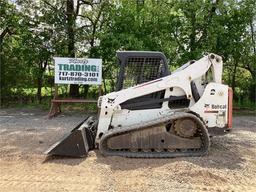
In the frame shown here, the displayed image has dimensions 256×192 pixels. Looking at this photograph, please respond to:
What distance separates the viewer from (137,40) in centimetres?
1380

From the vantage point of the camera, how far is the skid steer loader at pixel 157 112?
7.16 meters

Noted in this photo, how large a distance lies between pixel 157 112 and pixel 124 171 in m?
1.56

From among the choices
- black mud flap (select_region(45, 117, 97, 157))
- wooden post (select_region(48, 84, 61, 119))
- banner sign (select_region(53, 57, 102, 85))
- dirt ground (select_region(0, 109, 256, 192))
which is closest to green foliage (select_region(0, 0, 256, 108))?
banner sign (select_region(53, 57, 102, 85))

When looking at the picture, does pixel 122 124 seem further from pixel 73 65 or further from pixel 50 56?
pixel 50 56

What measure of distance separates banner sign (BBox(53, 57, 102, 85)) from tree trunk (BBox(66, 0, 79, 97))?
3090 millimetres

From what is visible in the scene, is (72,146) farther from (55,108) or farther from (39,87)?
(39,87)

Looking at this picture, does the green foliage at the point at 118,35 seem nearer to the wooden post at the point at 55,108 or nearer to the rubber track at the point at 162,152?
the wooden post at the point at 55,108

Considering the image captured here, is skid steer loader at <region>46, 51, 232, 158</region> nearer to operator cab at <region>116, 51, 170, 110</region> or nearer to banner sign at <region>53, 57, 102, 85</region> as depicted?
operator cab at <region>116, 51, 170, 110</region>

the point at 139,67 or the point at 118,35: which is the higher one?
the point at 118,35

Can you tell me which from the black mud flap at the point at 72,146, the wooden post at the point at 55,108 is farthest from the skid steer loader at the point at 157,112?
the wooden post at the point at 55,108

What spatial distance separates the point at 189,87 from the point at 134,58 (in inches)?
44.3

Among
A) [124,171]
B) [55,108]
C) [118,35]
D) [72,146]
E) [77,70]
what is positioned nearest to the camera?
[124,171]

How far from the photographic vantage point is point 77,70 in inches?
512

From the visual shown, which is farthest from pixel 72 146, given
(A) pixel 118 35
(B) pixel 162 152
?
(A) pixel 118 35
